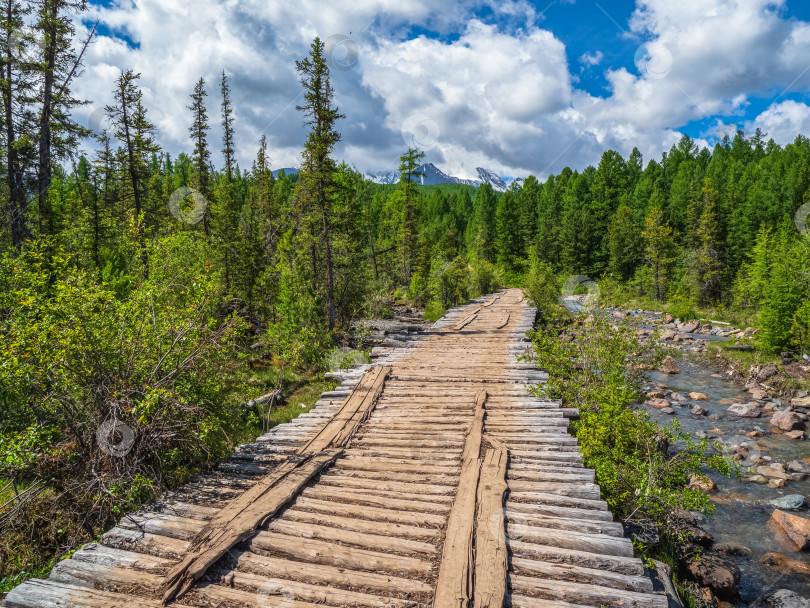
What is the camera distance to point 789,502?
9594mm

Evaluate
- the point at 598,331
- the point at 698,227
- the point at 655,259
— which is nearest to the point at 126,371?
the point at 598,331

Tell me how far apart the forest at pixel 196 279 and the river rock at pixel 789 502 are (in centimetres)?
575

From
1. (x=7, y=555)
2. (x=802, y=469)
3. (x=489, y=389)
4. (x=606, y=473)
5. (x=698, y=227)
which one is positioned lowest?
(x=802, y=469)

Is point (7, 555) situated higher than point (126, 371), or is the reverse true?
point (126, 371)

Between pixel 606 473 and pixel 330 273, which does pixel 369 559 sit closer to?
pixel 606 473

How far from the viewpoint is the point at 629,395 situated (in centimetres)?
769

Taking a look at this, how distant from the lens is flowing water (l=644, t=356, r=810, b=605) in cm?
744

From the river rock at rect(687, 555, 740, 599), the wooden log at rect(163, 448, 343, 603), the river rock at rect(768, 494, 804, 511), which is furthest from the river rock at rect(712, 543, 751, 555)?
the wooden log at rect(163, 448, 343, 603)

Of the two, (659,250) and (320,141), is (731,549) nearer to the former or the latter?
(320,141)

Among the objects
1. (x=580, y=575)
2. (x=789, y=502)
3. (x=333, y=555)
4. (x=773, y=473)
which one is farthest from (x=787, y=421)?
(x=333, y=555)

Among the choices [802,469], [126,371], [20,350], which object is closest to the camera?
[20,350]

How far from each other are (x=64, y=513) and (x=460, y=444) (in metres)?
5.16

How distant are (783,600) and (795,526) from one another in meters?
2.45

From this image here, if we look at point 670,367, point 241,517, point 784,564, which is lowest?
point 784,564
